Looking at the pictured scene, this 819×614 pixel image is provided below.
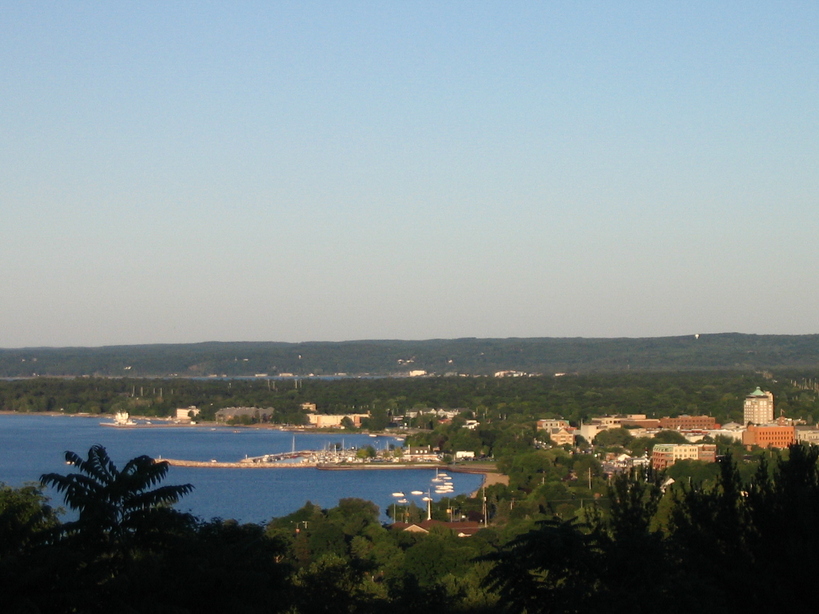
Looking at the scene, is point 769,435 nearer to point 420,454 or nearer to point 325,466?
point 420,454

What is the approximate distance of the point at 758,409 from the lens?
148 ft

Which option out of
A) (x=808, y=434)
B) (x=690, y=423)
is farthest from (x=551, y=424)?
(x=808, y=434)

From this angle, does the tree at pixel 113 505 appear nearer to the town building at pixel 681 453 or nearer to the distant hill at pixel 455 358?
the town building at pixel 681 453

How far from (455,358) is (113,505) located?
115383 millimetres

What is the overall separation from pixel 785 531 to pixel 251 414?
5743cm

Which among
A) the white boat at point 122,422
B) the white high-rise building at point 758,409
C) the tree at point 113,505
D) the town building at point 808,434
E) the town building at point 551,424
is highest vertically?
the tree at point 113,505

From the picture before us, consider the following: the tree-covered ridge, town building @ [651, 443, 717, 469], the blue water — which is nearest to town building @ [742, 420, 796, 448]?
town building @ [651, 443, 717, 469]

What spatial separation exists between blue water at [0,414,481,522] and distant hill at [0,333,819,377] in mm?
50713

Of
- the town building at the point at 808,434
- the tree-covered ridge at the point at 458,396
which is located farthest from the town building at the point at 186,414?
the town building at the point at 808,434

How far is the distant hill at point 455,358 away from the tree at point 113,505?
304ft

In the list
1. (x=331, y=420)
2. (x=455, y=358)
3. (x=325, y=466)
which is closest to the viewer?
(x=325, y=466)

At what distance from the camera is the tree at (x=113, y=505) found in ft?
16.3

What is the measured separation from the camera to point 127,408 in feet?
222

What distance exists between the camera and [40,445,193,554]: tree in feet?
16.3
